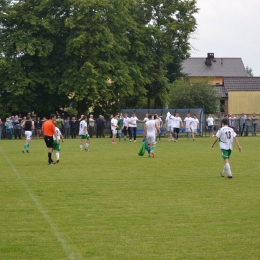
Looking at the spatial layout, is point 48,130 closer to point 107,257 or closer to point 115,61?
point 107,257

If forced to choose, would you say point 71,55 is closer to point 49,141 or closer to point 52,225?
point 49,141

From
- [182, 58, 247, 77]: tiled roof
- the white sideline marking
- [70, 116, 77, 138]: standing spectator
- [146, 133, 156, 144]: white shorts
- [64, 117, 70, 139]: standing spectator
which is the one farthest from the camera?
[182, 58, 247, 77]: tiled roof

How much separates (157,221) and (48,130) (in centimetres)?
1359

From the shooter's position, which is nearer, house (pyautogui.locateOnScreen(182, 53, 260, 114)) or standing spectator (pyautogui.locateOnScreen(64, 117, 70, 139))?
standing spectator (pyautogui.locateOnScreen(64, 117, 70, 139))

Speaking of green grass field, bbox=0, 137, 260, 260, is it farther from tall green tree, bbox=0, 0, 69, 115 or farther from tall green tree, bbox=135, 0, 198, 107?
tall green tree, bbox=135, 0, 198, 107

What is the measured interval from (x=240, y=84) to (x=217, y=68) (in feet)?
90.0

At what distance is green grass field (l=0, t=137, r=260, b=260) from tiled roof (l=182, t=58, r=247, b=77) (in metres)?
101

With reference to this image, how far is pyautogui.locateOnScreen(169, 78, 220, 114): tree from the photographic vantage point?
2938 inches

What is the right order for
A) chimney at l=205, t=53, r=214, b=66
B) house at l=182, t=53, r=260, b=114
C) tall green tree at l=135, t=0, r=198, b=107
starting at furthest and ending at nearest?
chimney at l=205, t=53, r=214, b=66 < house at l=182, t=53, r=260, b=114 < tall green tree at l=135, t=0, r=198, b=107

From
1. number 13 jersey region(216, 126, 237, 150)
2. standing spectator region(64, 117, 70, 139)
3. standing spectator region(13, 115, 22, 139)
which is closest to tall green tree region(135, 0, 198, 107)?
standing spectator region(64, 117, 70, 139)

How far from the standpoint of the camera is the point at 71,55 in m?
60.0

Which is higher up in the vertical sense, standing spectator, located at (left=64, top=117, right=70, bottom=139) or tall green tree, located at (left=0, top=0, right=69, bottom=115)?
tall green tree, located at (left=0, top=0, right=69, bottom=115)

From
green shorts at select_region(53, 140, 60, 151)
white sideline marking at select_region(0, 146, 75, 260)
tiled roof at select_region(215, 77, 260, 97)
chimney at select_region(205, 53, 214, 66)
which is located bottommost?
white sideline marking at select_region(0, 146, 75, 260)

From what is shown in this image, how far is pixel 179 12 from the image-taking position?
66625mm
